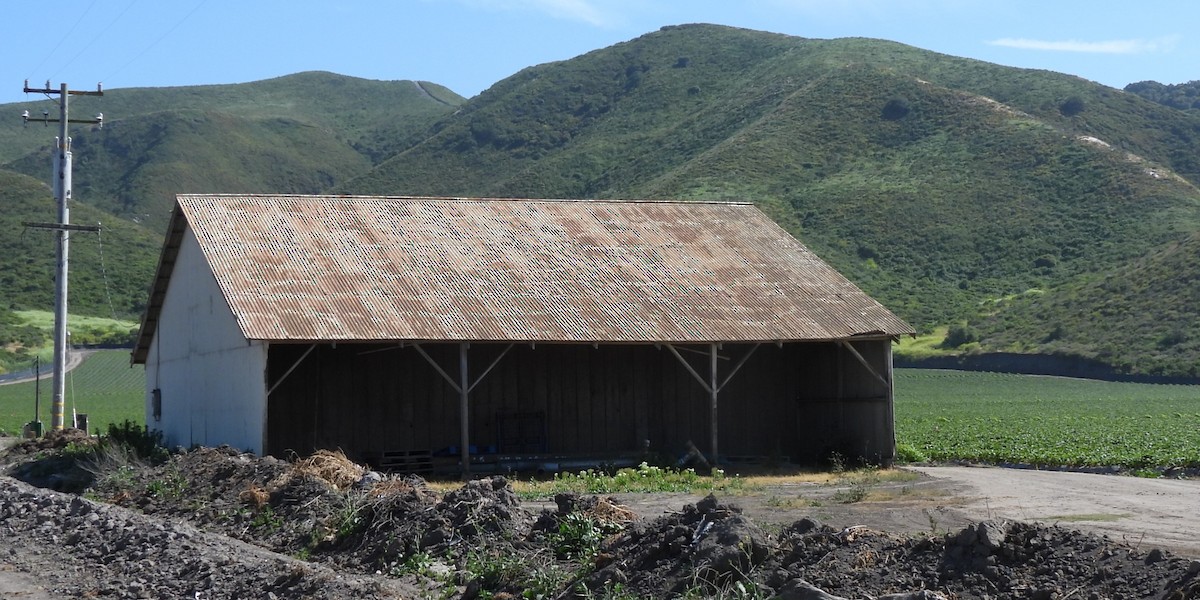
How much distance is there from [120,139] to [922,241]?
391 feet

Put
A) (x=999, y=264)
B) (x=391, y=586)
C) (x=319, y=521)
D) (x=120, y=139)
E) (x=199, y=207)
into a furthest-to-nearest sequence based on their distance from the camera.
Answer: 1. (x=120, y=139)
2. (x=999, y=264)
3. (x=199, y=207)
4. (x=319, y=521)
5. (x=391, y=586)

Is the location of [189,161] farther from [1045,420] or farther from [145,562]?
[145,562]

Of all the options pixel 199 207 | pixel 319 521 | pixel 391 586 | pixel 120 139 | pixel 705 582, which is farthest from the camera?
pixel 120 139

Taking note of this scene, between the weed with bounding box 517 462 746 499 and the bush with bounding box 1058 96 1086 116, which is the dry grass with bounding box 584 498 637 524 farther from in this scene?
the bush with bounding box 1058 96 1086 116

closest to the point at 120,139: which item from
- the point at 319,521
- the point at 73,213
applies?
the point at 73,213

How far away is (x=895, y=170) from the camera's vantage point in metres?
84.8

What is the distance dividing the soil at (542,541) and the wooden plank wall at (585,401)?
147 inches

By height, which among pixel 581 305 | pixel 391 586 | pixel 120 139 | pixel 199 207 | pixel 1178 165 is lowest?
pixel 391 586

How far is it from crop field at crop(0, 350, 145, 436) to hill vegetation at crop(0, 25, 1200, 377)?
9.19m

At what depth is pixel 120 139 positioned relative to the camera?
168000 millimetres

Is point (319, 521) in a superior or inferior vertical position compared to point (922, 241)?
inferior

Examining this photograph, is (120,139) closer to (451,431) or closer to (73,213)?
(73,213)

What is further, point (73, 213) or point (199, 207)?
point (73, 213)

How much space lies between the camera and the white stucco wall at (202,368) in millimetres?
23953
